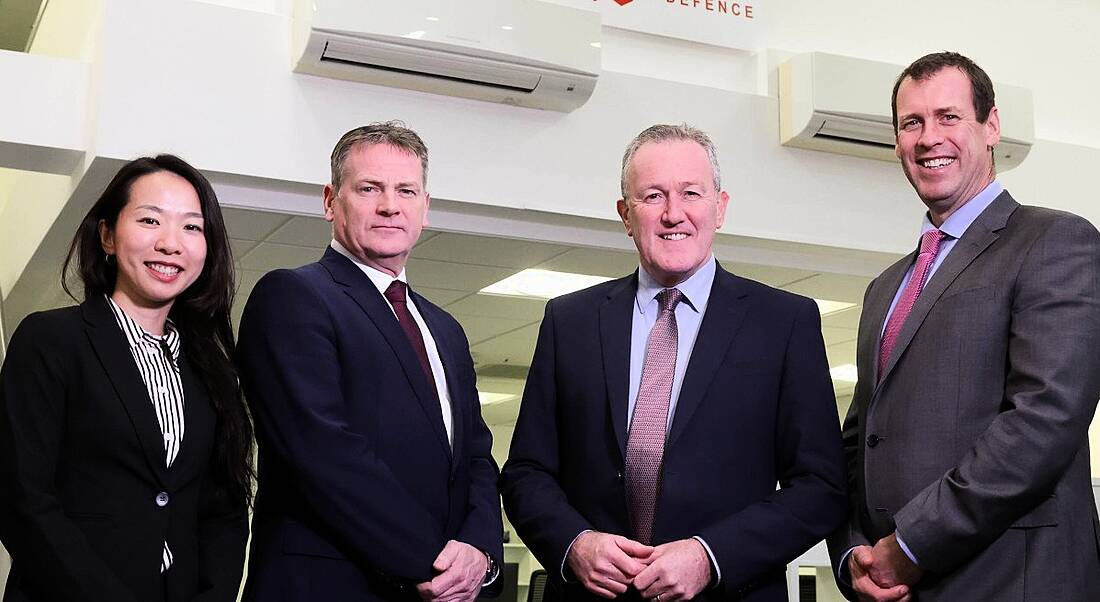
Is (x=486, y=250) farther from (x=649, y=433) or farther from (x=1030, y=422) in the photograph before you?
(x=1030, y=422)

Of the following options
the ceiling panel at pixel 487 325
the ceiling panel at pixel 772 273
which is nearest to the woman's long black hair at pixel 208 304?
the ceiling panel at pixel 772 273

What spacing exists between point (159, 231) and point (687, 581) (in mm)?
1223

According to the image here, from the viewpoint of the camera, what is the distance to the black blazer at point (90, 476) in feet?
6.32

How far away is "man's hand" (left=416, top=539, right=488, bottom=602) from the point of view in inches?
83.9

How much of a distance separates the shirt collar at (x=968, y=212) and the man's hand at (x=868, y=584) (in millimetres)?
705

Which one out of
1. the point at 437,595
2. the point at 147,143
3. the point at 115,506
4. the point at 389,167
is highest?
the point at 147,143

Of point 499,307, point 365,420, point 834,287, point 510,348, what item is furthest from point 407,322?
point 510,348

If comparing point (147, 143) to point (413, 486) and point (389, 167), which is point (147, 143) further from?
point (413, 486)

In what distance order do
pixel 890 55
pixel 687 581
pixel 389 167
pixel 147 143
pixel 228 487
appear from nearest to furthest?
pixel 687 581 → pixel 228 487 → pixel 389 167 → pixel 147 143 → pixel 890 55

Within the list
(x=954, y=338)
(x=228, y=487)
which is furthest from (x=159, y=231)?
(x=954, y=338)

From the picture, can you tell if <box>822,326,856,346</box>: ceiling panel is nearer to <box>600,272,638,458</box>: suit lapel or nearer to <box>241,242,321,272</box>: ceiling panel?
<box>241,242,321,272</box>: ceiling panel

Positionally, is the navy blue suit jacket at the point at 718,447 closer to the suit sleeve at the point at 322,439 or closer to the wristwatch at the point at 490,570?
the wristwatch at the point at 490,570

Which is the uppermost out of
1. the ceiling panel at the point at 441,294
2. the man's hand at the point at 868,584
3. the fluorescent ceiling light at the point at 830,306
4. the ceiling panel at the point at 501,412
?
the ceiling panel at the point at 441,294

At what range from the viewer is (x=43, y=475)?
196 cm
